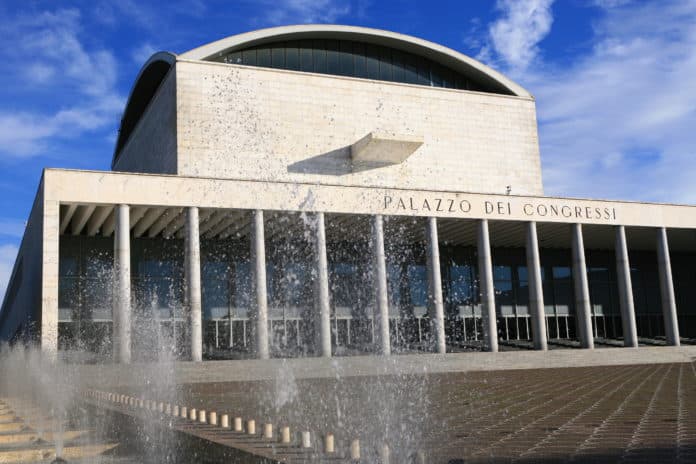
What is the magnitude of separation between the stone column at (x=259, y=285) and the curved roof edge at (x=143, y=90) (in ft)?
33.7

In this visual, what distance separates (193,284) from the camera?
85.6 feet

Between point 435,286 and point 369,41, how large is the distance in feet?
50.9

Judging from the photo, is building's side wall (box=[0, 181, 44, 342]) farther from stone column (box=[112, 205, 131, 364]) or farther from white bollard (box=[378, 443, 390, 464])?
white bollard (box=[378, 443, 390, 464])

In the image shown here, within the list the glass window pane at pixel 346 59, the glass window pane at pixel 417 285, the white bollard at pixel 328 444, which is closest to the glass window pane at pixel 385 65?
the glass window pane at pixel 346 59

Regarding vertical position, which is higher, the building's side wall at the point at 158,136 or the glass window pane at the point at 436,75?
the glass window pane at the point at 436,75

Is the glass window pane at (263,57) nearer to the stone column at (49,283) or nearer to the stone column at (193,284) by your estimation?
the stone column at (193,284)

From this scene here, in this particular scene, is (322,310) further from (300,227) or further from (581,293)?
(581,293)

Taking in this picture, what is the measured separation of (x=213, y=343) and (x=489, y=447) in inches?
1033

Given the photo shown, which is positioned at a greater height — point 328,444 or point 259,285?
point 259,285

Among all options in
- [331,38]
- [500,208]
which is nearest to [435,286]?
[500,208]

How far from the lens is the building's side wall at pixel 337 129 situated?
32281 millimetres

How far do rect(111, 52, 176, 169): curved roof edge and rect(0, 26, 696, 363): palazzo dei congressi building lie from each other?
32 centimetres

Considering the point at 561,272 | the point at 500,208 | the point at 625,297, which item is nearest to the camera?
the point at 500,208

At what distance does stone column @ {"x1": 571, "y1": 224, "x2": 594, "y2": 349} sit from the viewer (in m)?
33.0
